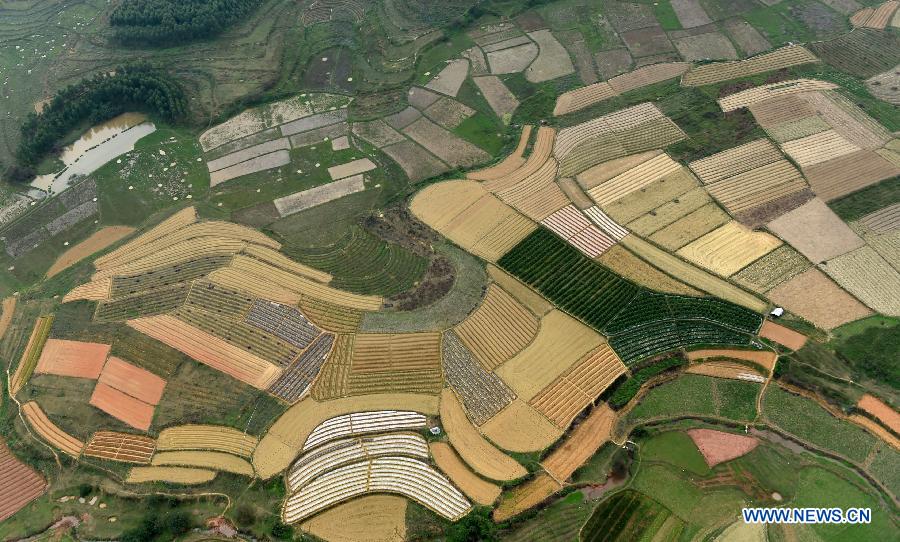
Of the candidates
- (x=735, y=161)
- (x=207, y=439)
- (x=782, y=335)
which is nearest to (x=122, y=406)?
(x=207, y=439)

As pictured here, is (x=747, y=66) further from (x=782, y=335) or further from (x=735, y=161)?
(x=782, y=335)

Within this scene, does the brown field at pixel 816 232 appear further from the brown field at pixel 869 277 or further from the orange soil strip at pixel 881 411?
the orange soil strip at pixel 881 411

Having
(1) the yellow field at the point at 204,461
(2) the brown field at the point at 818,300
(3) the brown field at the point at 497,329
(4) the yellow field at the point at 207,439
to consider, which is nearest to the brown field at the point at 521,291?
(3) the brown field at the point at 497,329

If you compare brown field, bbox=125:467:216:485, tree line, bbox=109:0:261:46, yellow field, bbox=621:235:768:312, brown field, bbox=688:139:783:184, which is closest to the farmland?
brown field, bbox=125:467:216:485

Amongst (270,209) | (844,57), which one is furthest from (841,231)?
(270,209)

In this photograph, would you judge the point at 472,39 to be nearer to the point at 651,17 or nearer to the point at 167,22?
the point at 651,17

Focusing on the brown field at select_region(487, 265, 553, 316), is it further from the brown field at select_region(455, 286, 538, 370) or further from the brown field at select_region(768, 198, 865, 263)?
the brown field at select_region(768, 198, 865, 263)

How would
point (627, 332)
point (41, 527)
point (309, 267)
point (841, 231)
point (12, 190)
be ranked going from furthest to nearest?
point (12, 190)
point (309, 267)
point (841, 231)
point (627, 332)
point (41, 527)
